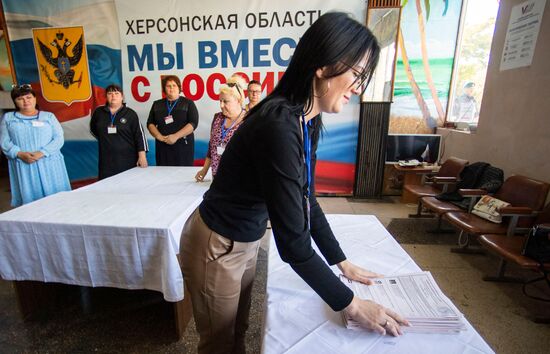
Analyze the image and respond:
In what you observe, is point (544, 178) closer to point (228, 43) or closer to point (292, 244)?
point (292, 244)

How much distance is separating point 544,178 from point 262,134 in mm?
2601

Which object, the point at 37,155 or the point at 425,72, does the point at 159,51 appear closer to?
the point at 37,155

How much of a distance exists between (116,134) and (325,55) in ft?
8.74

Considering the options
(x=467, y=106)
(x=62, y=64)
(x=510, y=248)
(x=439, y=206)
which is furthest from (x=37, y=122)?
(x=467, y=106)

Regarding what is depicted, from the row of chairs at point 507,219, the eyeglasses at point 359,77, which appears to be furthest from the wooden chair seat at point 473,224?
the eyeglasses at point 359,77

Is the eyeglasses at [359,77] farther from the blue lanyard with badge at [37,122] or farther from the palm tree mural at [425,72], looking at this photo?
the palm tree mural at [425,72]

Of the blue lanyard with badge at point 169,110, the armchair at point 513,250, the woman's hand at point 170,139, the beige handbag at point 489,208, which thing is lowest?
the armchair at point 513,250

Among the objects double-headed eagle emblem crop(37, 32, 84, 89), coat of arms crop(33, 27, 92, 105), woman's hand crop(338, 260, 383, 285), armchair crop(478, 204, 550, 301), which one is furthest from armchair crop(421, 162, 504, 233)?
double-headed eagle emblem crop(37, 32, 84, 89)

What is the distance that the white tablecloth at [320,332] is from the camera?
0.63 m

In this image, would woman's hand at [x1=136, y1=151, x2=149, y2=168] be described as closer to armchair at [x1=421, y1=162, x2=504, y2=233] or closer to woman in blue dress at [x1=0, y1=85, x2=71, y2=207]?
woman in blue dress at [x1=0, y1=85, x2=71, y2=207]

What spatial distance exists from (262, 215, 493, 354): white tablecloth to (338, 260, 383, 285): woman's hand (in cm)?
6

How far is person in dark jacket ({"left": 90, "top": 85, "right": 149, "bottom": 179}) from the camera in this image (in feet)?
8.83

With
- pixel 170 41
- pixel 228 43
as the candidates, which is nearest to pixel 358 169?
pixel 228 43

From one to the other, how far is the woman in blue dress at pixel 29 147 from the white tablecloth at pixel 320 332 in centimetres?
246
